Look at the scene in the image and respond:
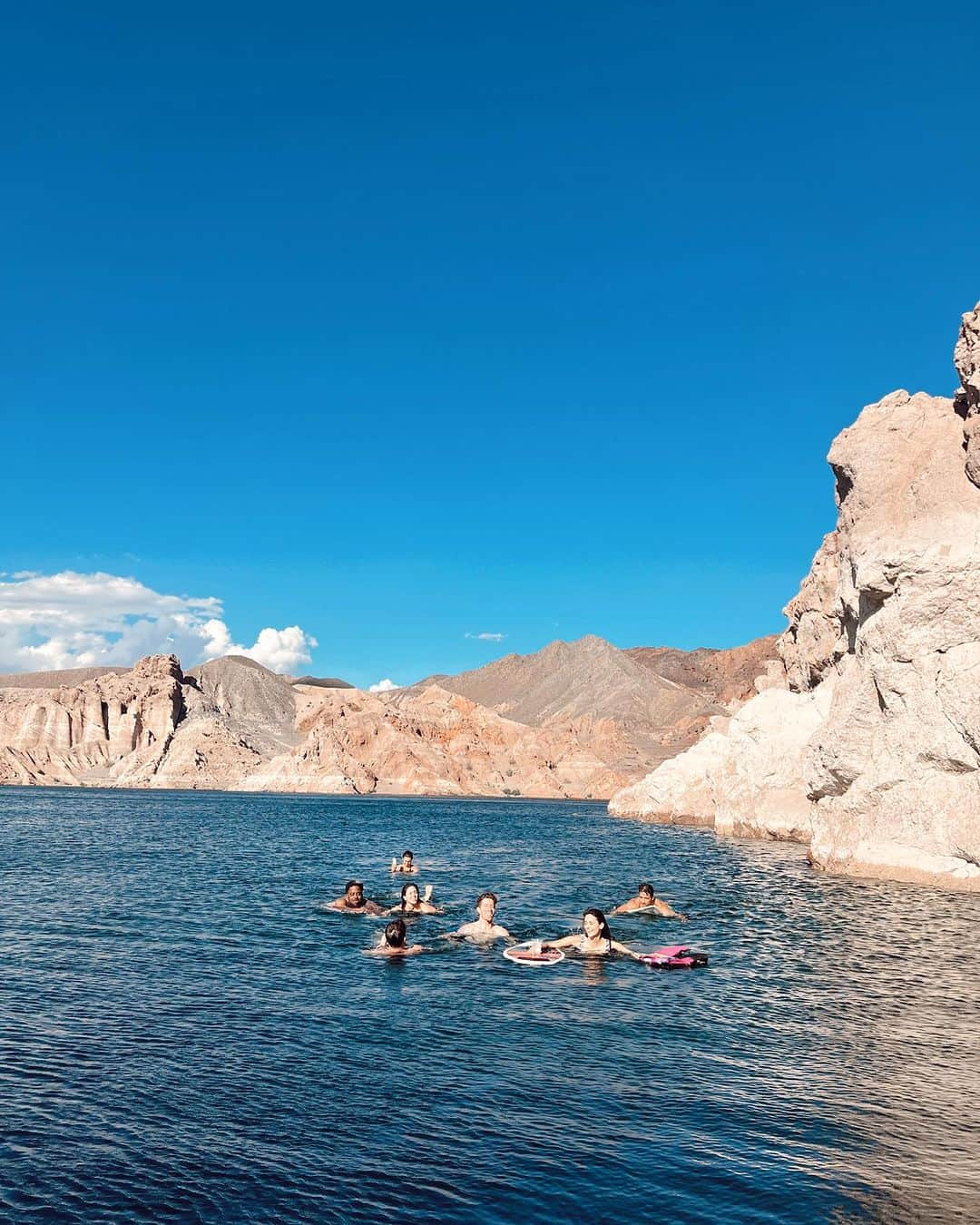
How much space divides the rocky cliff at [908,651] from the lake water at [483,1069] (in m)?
3.92

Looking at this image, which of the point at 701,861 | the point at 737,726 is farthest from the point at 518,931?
the point at 737,726

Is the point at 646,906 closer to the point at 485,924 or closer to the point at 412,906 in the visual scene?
the point at 485,924

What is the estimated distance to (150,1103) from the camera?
13555 mm

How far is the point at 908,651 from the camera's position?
38094mm

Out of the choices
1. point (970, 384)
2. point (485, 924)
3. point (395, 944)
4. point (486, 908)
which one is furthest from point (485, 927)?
point (970, 384)

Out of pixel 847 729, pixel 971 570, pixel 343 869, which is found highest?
pixel 971 570

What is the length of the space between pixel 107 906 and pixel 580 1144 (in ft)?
→ 82.3

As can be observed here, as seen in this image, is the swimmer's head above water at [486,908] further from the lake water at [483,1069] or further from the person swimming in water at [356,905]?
the person swimming in water at [356,905]

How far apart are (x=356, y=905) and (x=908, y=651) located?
2289 cm

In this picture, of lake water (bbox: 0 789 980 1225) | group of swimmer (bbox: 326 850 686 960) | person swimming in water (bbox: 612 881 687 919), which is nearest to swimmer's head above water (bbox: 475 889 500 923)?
group of swimmer (bbox: 326 850 686 960)

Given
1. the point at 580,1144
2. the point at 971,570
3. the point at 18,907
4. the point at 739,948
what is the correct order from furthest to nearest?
the point at 971,570
the point at 18,907
the point at 739,948
the point at 580,1144

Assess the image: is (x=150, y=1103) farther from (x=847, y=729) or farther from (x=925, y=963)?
(x=847, y=729)

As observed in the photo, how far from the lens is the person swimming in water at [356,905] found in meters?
32.5

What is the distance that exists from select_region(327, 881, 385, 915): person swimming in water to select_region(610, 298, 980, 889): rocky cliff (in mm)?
19883
